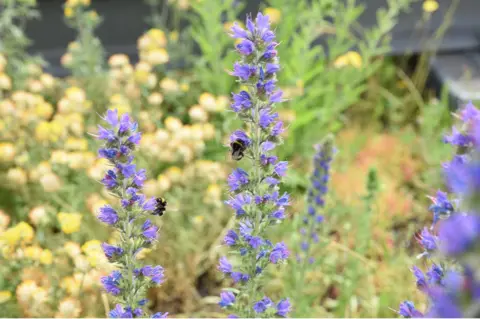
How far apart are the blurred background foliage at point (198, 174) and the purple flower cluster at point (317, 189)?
0.47 feet

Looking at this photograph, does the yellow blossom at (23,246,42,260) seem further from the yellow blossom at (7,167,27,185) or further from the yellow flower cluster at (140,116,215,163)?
the yellow flower cluster at (140,116,215,163)

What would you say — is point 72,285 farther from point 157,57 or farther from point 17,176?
point 157,57

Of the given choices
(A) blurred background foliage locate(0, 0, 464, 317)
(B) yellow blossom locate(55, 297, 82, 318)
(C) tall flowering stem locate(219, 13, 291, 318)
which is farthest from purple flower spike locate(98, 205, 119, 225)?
(B) yellow blossom locate(55, 297, 82, 318)

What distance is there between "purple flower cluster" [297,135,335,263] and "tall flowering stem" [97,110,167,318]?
3.41 feet

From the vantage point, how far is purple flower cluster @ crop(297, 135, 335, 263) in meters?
2.29

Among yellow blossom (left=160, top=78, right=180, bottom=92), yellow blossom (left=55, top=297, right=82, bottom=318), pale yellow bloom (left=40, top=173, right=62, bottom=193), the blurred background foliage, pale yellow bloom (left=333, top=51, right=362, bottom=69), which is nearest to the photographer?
yellow blossom (left=55, top=297, right=82, bottom=318)

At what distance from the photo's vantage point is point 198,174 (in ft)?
10.7

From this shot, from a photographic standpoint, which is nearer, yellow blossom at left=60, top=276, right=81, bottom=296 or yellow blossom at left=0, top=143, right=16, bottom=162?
yellow blossom at left=60, top=276, right=81, bottom=296

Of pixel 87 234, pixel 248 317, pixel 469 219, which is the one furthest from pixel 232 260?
pixel 469 219

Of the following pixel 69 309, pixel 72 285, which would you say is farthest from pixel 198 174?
pixel 69 309

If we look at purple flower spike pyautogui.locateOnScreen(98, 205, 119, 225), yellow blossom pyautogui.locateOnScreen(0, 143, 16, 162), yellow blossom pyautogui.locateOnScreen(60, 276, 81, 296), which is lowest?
yellow blossom pyautogui.locateOnScreen(60, 276, 81, 296)

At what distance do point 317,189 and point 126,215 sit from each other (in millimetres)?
1163

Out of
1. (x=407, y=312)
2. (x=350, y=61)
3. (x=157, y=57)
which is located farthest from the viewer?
(x=350, y=61)

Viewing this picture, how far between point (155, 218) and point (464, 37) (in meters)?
3.88
